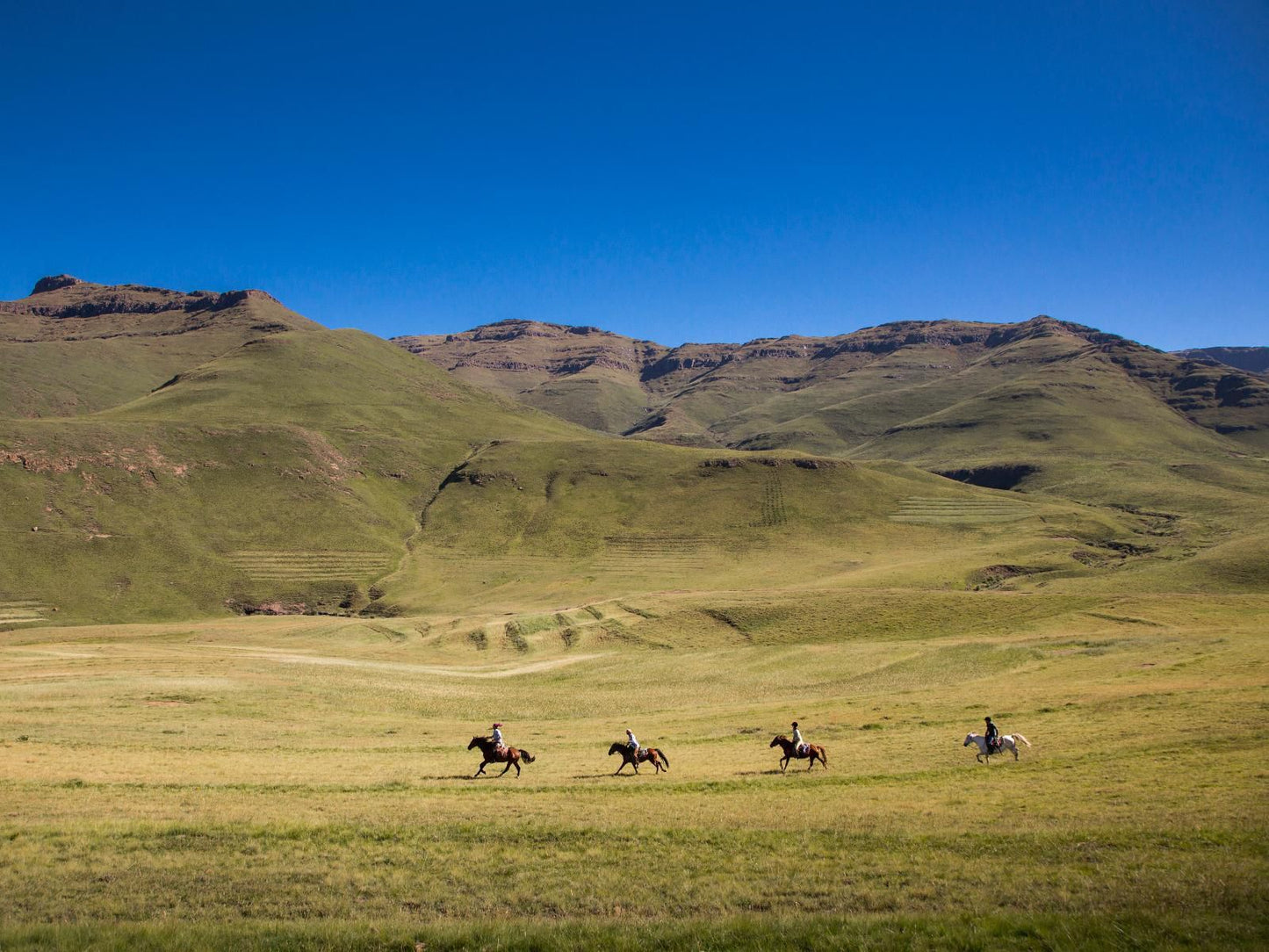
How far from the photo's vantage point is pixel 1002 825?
66.3 ft

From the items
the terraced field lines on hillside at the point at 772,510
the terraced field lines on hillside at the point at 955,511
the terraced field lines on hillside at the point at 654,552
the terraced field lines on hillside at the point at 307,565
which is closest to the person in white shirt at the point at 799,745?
the terraced field lines on hillside at the point at 654,552

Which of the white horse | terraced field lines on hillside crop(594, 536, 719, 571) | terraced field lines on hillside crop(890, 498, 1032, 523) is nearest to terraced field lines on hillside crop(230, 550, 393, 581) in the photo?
terraced field lines on hillside crop(594, 536, 719, 571)

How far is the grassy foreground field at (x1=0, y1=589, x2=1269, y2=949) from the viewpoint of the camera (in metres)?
14.4

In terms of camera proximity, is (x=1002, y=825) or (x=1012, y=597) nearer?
(x=1002, y=825)

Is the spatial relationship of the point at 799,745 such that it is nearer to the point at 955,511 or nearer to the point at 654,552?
the point at 654,552

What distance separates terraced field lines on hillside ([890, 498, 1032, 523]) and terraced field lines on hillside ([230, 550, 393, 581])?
407 ft

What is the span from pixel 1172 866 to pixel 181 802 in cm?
2783

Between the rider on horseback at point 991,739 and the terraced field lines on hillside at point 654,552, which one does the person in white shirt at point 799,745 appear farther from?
the terraced field lines on hillside at point 654,552

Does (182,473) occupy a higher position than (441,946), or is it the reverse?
(182,473)

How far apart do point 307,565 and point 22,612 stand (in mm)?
48885

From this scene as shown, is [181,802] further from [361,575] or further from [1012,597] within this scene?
[361,575]

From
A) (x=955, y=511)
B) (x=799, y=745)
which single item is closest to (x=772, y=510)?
(x=955, y=511)

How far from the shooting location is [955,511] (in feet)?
623

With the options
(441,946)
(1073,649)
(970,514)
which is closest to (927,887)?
(441,946)
